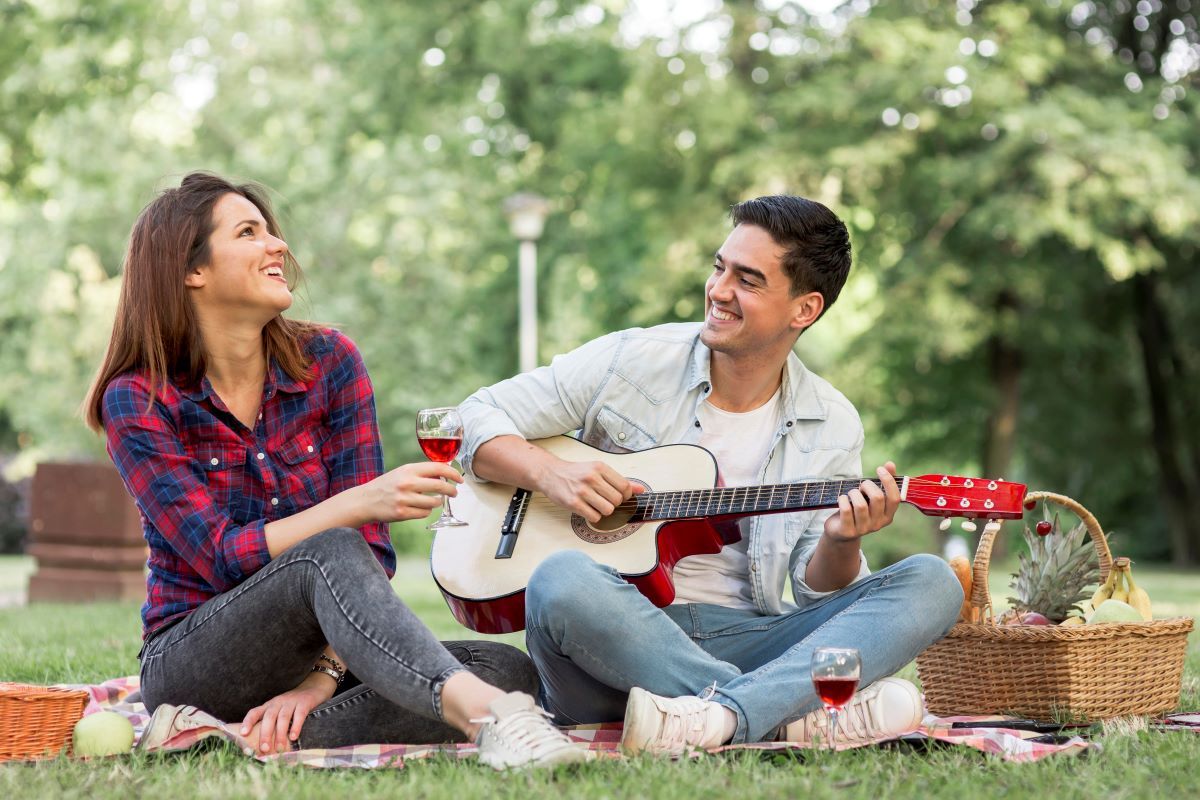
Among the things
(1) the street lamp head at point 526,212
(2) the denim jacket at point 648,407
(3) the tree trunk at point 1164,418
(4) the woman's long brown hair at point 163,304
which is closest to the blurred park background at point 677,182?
(3) the tree trunk at point 1164,418

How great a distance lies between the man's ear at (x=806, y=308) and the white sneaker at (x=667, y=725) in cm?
138

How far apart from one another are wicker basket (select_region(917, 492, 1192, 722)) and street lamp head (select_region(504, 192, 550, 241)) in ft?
33.9

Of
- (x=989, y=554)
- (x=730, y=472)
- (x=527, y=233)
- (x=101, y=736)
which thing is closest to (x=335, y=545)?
(x=101, y=736)

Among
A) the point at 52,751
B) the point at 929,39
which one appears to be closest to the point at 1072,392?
the point at 929,39

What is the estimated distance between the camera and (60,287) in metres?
22.5

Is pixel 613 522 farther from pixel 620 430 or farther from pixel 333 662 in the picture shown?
pixel 333 662

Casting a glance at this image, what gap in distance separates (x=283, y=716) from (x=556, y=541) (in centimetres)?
97

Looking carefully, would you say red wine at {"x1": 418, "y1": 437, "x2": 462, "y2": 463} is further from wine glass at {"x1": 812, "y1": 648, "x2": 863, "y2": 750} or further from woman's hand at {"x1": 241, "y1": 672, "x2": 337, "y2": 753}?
wine glass at {"x1": 812, "y1": 648, "x2": 863, "y2": 750}

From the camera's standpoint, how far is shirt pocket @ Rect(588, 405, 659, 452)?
169 inches

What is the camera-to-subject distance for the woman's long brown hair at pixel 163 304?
3656 mm

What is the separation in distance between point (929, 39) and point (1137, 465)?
1070 cm

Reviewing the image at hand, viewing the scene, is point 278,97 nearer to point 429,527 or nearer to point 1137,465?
point 1137,465

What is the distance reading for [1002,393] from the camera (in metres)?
16.6

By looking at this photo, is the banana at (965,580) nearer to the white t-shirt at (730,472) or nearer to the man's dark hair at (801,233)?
the white t-shirt at (730,472)
